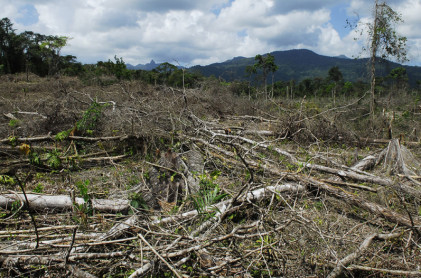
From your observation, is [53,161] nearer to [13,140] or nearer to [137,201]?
[13,140]

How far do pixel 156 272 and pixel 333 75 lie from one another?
31429 mm

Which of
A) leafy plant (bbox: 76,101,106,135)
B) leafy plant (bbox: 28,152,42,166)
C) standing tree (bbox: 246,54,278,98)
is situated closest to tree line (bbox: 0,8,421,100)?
standing tree (bbox: 246,54,278,98)

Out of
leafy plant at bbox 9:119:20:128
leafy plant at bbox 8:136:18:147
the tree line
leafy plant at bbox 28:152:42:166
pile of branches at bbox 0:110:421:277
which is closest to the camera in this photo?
pile of branches at bbox 0:110:421:277

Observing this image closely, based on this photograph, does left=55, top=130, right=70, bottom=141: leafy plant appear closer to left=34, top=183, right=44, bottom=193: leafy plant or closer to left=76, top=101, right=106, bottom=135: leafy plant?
left=76, top=101, right=106, bottom=135: leafy plant

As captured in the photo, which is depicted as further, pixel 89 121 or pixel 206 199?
pixel 89 121

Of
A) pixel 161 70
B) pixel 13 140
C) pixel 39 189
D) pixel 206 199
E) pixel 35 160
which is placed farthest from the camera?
pixel 161 70

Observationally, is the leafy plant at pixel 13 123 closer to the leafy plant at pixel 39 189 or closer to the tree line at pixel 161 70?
the leafy plant at pixel 39 189

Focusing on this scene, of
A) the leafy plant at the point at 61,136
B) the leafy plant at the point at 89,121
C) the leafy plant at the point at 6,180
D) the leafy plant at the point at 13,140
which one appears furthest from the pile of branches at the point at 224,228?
the leafy plant at the point at 89,121

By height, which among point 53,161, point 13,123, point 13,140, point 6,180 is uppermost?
point 13,123

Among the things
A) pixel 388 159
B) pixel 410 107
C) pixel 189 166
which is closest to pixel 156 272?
pixel 189 166

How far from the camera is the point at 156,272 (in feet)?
7.43

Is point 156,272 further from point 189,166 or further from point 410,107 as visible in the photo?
point 410,107

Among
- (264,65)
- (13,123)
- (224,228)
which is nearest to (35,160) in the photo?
(13,123)

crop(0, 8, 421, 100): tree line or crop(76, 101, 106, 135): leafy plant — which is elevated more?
crop(0, 8, 421, 100): tree line
